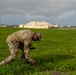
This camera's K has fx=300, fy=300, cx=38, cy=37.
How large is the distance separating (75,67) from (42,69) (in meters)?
1.66

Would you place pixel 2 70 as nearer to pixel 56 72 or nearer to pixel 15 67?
pixel 15 67

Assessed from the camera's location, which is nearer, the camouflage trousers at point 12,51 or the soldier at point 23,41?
the soldier at point 23,41

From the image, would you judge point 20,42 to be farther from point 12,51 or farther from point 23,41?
point 12,51

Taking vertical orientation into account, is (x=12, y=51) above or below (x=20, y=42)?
below

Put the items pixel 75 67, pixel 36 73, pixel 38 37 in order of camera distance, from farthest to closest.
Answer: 1. pixel 75 67
2. pixel 38 37
3. pixel 36 73

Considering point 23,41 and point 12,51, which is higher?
point 23,41

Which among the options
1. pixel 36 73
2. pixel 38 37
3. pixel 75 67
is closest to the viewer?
pixel 36 73

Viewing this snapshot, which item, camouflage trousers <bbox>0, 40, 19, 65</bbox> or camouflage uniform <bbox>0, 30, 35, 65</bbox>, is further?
camouflage trousers <bbox>0, 40, 19, 65</bbox>

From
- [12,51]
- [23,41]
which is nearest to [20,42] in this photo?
[23,41]

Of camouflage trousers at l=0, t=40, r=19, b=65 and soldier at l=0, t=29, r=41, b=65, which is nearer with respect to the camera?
soldier at l=0, t=29, r=41, b=65

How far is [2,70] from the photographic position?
42.4ft

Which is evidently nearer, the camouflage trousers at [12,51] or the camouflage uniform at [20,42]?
the camouflage uniform at [20,42]

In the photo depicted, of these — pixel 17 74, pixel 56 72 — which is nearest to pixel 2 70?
pixel 17 74

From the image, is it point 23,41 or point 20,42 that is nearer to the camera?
point 23,41
